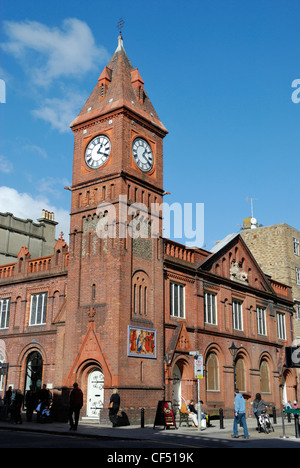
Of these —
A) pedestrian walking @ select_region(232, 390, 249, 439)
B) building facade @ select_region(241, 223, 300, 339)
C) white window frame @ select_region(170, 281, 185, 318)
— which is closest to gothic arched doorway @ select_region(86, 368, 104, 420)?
white window frame @ select_region(170, 281, 185, 318)

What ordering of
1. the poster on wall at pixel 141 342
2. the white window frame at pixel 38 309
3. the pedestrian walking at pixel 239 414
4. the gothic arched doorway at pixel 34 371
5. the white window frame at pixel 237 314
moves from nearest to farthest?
the pedestrian walking at pixel 239 414, the poster on wall at pixel 141 342, the gothic arched doorway at pixel 34 371, the white window frame at pixel 38 309, the white window frame at pixel 237 314

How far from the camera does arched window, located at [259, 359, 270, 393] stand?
38272mm

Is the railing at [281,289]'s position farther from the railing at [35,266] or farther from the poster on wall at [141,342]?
the railing at [35,266]

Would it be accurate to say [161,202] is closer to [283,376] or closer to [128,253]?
[128,253]

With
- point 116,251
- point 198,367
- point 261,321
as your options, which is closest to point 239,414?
point 198,367

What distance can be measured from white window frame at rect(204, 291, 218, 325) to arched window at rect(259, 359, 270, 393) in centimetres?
727

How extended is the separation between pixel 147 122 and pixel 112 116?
8.19 ft

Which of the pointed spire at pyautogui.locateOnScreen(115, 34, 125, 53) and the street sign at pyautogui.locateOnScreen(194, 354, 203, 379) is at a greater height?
the pointed spire at pyautogui.locateOnScreen(115, 34, 125, 53)

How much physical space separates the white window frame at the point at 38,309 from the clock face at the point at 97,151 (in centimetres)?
899

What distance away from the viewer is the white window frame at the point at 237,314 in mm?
36775

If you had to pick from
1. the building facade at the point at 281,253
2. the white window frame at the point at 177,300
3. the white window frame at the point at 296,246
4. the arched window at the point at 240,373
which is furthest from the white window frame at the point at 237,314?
the white window frame at the point at 296,246

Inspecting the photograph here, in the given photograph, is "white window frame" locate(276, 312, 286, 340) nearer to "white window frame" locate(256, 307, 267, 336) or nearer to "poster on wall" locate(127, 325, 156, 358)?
"white window frame" locate(256, 307, 267, 336)

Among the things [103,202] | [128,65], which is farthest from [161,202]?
[128,65]

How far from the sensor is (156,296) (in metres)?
28.8
